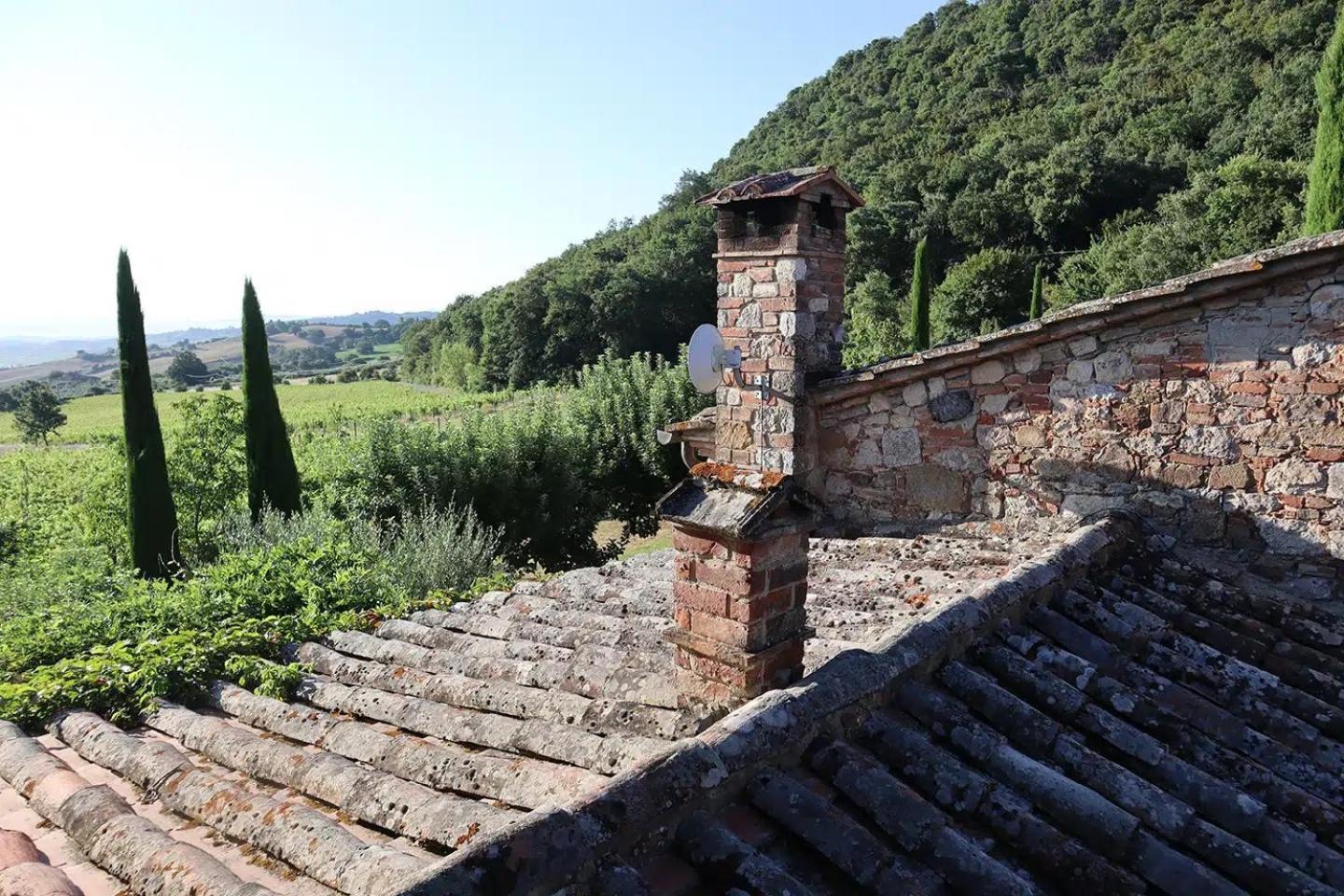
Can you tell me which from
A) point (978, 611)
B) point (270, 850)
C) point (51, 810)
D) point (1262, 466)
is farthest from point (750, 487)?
point (1262, 466)

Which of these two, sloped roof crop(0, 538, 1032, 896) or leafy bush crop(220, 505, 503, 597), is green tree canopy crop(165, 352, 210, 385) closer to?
leafy bush crop(220, 505, 503, 597)

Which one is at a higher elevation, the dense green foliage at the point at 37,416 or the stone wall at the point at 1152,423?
the stone wall at the point at 1152,423

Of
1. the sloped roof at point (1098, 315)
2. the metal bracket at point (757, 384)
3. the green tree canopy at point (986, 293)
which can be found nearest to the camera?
the sloped roof at point (1098, 315)

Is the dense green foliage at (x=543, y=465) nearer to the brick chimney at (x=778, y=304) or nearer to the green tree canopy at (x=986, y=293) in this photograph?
the brick chimney at (x=778, y=304)

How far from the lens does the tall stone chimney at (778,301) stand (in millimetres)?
6461

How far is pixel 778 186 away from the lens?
20.9 ft

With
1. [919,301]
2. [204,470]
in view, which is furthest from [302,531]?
[919,301]

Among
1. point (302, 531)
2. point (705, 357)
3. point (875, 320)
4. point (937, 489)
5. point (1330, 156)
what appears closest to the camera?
point (705, 357)

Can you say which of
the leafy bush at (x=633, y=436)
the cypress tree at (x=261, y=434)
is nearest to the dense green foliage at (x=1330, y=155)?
the leafy bush at (x=633, y=436)

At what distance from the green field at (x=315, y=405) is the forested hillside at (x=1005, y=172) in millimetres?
4494

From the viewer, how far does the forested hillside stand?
27609mm

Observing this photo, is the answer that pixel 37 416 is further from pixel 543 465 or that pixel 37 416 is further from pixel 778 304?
pixel 778 304

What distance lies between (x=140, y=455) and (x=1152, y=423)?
15.1 metres

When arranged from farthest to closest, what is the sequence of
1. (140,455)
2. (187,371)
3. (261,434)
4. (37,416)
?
(187,371) < (37,416) < (261,434) < (140,455)
